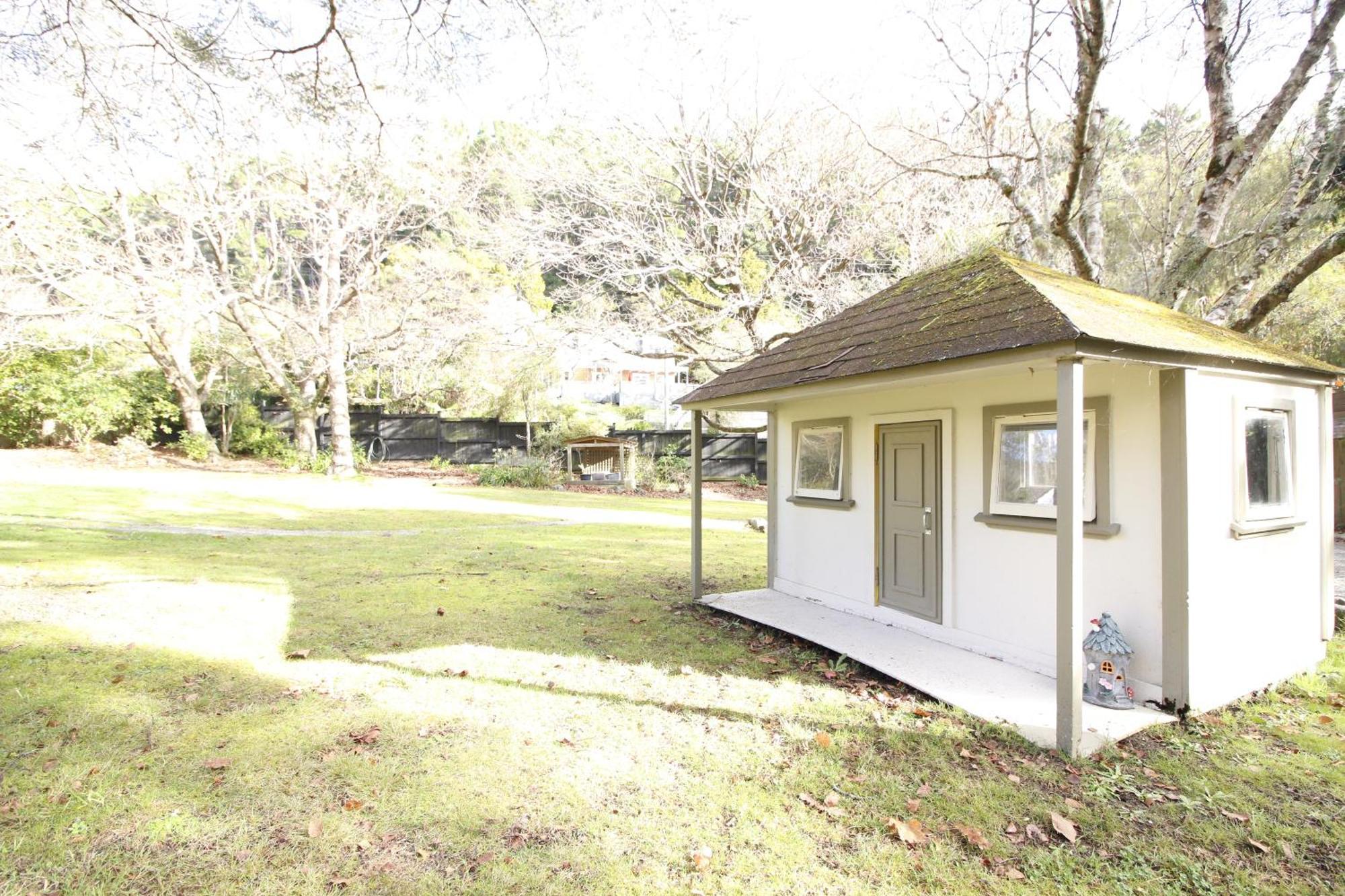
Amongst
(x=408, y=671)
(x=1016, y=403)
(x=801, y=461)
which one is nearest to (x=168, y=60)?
(x=408, y=671)

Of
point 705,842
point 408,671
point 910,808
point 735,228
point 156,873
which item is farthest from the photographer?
point 735,228

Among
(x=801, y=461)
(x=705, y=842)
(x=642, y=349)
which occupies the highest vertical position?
(x=642, y=349)

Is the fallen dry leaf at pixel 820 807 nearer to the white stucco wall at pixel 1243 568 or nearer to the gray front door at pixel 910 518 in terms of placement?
the white stucco wall at pixel 1243 568

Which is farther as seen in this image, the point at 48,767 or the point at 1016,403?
the point at 1016,403

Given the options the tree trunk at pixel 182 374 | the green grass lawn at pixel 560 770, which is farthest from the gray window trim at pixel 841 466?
the tree trunk at pixel 182 374

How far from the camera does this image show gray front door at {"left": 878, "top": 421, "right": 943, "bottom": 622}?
6.21 metres

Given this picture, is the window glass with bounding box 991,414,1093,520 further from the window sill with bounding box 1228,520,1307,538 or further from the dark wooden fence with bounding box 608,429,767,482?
the dark wooden fence with bounding box 608,429,767,482

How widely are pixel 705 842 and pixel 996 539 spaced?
3.60 meters

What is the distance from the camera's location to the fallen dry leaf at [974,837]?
3258mm

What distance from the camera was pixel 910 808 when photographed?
141 inches

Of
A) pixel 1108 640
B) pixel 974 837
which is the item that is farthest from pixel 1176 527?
pixel 974 837

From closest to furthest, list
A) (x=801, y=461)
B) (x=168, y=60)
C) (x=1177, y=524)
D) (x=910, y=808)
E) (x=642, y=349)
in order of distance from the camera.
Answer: (x=910, y=808) < (x=1177, y=524) < (x=168, y=60) < (x=801, y=461) < (x=642, y=349)

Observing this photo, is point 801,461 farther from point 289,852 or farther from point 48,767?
point 48,767

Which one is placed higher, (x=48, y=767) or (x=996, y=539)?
(x=996, y=539)
